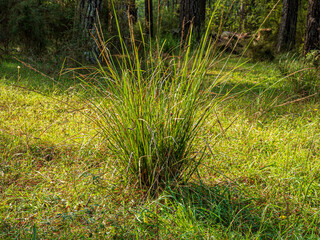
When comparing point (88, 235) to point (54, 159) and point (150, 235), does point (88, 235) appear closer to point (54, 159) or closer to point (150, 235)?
point (150, 235)

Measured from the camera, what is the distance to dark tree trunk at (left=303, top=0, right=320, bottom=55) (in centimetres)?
484

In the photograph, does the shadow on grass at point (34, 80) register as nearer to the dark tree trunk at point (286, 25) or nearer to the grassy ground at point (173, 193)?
the grassy ground at point (173, 193)

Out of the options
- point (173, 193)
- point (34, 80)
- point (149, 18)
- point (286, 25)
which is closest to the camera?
point (173, 193)

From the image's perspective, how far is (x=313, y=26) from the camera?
4.91 meters

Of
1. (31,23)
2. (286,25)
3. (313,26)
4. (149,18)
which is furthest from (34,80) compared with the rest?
(286,25)

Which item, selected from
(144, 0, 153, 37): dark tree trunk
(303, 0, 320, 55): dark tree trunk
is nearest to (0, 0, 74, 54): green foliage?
(144, 0, 153, 37): dark tree trunk

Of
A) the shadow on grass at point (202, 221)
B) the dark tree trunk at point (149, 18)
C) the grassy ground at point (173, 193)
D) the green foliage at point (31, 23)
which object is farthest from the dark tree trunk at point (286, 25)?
the shadow on grass at point (202, 221)

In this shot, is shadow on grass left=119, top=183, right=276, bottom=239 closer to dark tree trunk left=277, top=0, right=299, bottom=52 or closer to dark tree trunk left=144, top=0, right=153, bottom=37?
dark tree trunk left=144, top=0, right=153, bottom=37

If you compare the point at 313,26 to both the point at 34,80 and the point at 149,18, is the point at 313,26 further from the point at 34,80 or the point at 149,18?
the point at 34,80

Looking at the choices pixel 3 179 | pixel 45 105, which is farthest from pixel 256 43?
pixel 3 179

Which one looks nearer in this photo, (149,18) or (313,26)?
(149,18)

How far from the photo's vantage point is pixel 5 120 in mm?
2803

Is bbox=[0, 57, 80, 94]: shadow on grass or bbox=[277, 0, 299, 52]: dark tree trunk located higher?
bbox=[277, 0, 299, 52]: dark tree trunk

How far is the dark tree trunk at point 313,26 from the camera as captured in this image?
15.9ft
